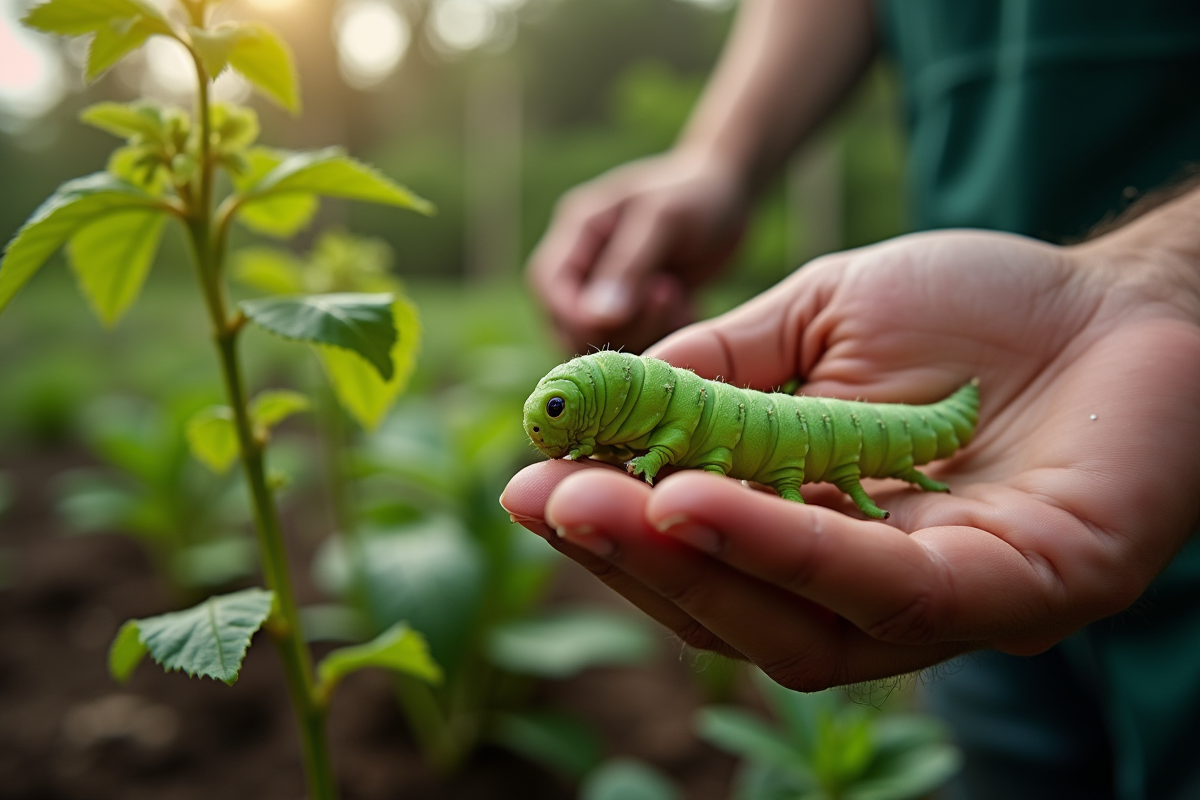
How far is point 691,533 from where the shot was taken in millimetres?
1107

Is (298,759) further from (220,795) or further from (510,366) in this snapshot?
(510,366)

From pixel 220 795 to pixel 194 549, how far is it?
1.61 m

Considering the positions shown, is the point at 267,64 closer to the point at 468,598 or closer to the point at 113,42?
the point at 113,42

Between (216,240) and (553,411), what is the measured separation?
67cm

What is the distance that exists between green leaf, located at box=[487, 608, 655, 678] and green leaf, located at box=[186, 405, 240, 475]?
1605 mm

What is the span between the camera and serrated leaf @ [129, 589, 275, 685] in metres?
1.18

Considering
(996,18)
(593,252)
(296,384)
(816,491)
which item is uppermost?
(996,18)

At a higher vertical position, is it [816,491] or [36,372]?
[816,491]

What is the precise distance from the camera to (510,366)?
5758mm

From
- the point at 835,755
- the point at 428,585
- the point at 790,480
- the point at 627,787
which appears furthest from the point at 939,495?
the point at 428,585

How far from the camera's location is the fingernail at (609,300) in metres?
2.74

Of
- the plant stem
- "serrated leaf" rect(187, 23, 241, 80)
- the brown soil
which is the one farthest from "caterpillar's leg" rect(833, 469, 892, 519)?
the brown soil

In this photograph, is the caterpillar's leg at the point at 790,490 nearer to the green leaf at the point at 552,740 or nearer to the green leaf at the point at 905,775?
the green leaf at the point at 905,775

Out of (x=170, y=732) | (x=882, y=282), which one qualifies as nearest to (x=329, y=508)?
(x=170, y=732)
